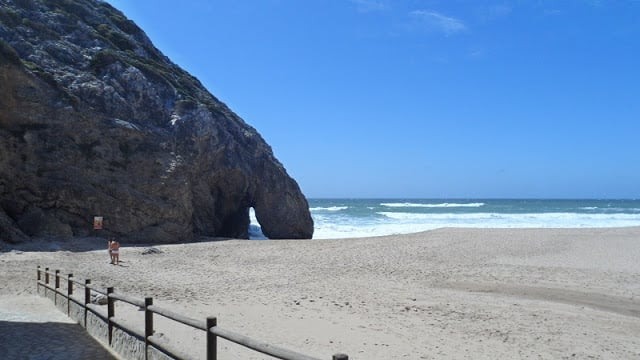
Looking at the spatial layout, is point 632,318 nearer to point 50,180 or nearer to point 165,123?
point 50,180

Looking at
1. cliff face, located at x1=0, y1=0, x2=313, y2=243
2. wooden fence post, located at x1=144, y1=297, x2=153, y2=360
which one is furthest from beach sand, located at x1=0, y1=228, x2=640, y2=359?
cliff face, located at x1=0, y1=0, x2=313, y2=243

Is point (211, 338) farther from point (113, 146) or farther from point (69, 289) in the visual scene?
Answer: point (113, 146)

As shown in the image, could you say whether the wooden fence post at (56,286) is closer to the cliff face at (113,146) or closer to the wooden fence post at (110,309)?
the wooden fence post at (110,309)

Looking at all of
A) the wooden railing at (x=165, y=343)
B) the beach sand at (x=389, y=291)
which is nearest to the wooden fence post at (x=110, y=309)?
the wooden railing at (x=165, y=343)

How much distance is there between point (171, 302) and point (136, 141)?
1934cm

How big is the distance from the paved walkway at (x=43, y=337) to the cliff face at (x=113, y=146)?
1322 centimetres

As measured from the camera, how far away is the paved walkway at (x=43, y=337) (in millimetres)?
7961

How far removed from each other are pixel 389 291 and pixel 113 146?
20390 mm

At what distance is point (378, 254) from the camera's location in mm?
23578

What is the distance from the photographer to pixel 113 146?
2933 cm

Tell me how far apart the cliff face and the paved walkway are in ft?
43.4

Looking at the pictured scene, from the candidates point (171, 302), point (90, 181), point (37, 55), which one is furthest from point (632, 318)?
point (37, 55)

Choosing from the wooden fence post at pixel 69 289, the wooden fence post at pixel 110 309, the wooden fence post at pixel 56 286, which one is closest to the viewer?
the wooden fence post at pixel 110 309

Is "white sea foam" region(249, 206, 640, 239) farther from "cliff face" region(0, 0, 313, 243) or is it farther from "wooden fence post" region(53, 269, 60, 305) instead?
"wooden fence post" region(53, 269, 60, 305)
